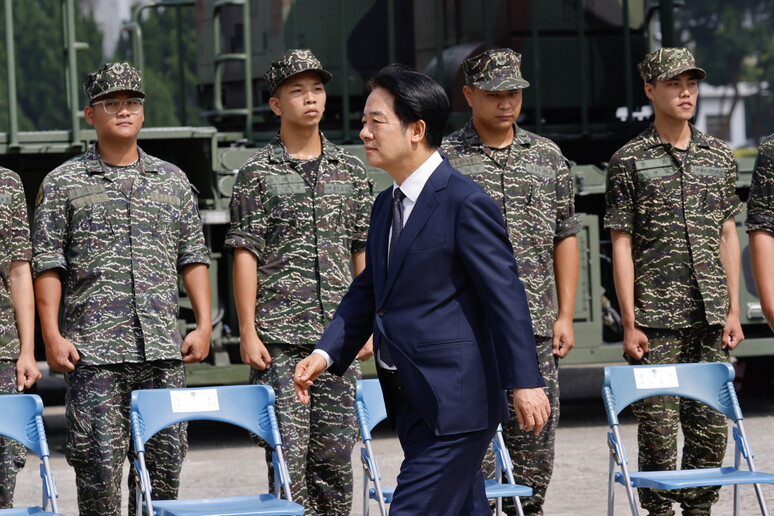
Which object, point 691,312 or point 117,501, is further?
point 691,312

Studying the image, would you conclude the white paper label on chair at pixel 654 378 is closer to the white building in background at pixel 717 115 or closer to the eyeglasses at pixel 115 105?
the eyeglasses at pixel 115 105

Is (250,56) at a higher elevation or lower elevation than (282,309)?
higher

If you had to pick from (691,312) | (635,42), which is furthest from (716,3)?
(691,312)

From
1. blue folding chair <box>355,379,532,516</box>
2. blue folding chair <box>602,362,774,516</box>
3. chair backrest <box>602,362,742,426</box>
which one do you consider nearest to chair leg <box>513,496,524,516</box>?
blue folding chair <box>355,379,532,516</box>

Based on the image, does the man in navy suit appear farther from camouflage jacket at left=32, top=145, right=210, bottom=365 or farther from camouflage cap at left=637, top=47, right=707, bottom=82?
camouflage cap at left=637, top=47, right=707, bottom=82

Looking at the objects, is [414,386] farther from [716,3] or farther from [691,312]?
[716,3]

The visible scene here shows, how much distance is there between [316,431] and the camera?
5672 millimetres

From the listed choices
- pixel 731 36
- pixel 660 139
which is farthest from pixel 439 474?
pixel 731 36

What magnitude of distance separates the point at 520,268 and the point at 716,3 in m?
35.3

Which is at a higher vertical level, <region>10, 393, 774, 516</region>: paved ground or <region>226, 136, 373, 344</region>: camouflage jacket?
<region>226, 136, 373, 344</region>: camouflage jacket

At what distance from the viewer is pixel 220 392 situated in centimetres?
521

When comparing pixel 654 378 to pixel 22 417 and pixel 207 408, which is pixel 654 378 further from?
pixel 22 417

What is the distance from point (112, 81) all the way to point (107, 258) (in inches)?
27.1

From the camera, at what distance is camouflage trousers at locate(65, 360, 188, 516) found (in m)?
5.41
